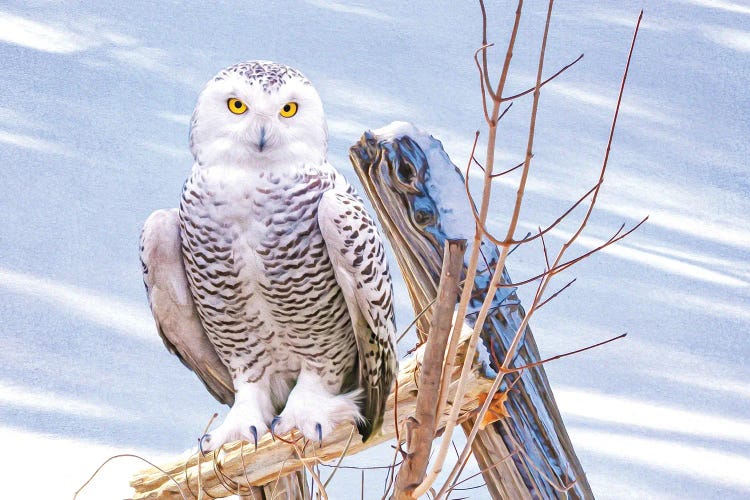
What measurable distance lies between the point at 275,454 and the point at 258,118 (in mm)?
403

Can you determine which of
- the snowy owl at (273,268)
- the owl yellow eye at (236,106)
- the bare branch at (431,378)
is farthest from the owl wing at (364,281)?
the bare branch at (431,378)

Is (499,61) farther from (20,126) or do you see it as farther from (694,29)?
(20,126)

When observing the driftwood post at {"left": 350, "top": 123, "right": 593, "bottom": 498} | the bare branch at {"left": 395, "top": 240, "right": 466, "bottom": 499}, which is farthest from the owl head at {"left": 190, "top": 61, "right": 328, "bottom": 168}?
the bare branch at {"left": 395, "top": 240, "right": 466, "bottom": 499}

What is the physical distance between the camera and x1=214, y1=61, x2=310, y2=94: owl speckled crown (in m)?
0.84

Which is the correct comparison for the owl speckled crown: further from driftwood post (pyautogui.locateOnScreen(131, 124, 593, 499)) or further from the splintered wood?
the splintered wood

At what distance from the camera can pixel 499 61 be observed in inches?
100

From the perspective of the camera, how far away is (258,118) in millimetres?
845


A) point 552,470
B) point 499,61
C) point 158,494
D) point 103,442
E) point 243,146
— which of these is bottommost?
point 103,442

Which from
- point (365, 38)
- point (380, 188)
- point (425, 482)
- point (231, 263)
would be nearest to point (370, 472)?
point (365, 38)

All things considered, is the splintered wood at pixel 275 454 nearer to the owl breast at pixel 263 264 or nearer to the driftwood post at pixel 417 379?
the driftwood post at pixel 417 379

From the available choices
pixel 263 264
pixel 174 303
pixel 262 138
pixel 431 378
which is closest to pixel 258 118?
pixel 262 138

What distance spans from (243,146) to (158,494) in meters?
0.53

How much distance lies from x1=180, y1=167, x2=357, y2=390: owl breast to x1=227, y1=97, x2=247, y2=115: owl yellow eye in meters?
0.05

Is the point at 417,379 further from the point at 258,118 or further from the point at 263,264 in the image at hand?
the point at 258,118
